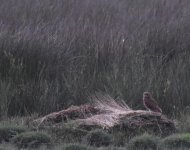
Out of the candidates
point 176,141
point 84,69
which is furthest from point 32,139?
point 84,69

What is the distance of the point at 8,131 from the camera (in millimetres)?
9992

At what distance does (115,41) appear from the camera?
15.2 m

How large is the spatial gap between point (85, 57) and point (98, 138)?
16.1ft

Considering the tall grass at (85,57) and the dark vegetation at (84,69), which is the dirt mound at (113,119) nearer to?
the dark vegetation at (84,69)

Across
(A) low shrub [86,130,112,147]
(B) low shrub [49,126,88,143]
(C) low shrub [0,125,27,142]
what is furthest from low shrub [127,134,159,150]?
(C) low shrub [0,125,27,142]

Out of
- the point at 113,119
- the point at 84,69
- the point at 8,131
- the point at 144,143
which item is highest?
the point at 84,69

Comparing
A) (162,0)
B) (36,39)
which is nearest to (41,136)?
(36,39)

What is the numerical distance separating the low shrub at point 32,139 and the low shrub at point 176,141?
1.63 meters

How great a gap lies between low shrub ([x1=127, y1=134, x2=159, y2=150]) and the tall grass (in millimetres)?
3183

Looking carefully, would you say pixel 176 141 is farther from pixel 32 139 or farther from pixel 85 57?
pixel 85 57

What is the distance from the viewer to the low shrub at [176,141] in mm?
9414

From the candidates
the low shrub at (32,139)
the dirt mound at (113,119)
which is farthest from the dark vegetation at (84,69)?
the dirt mound at (113,119)

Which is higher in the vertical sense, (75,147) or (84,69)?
(84,69)

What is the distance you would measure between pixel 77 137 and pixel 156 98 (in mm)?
3198
